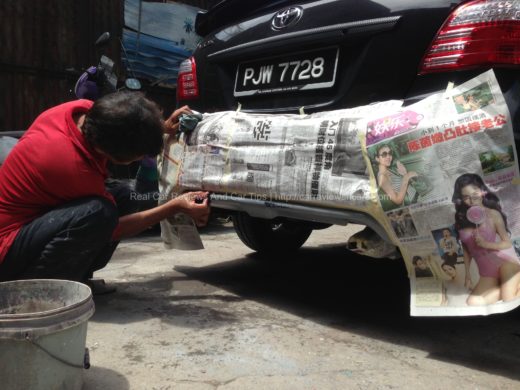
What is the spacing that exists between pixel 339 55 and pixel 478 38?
1.73ft

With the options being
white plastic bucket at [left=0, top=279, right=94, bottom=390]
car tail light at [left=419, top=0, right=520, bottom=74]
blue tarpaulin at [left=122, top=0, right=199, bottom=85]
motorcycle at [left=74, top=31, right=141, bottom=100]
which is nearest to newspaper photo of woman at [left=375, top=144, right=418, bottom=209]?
car tail light at [left=419, top=0, right=520, bottom=74]

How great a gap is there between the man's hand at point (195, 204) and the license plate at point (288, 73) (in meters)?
0.52

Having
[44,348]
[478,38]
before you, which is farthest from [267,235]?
[44,348]

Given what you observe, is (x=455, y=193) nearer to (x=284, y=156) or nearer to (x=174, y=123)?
(x=284, y=156)

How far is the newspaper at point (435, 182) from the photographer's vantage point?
1.51 metres

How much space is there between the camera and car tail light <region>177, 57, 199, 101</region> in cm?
260

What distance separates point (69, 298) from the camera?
4.92ft

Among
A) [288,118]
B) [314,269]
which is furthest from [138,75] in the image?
[288,118]

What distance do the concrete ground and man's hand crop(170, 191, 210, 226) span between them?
0.43 meters

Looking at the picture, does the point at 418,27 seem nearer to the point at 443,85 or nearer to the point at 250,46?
the point at 443,85

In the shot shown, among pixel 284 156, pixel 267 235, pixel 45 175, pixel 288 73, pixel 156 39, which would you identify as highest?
pixel 156 39

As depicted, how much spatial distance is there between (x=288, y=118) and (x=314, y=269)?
1419 mm

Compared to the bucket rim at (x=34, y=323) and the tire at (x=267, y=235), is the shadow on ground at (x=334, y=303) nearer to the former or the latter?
the tire at (x=267, y=235)

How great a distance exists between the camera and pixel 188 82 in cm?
264
